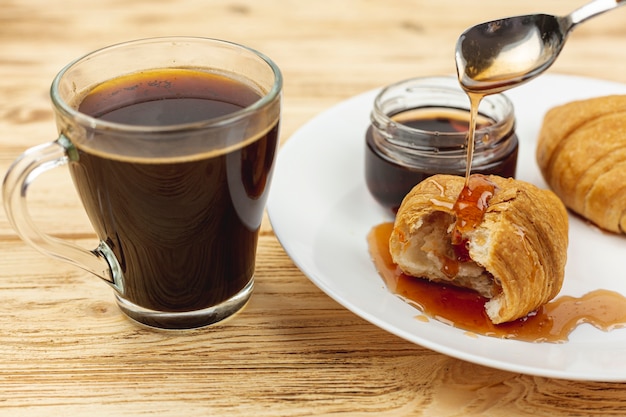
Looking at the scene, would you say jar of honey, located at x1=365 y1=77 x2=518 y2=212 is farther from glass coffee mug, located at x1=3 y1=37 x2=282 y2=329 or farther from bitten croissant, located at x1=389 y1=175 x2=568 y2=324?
glass coffee mug, located at x1=3 y1=37 x2=282 y2=329

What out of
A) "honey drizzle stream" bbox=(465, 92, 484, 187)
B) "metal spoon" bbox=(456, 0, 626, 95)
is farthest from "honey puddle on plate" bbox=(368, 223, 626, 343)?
"metal spoon" bbox=(456, 0, 626, 95)

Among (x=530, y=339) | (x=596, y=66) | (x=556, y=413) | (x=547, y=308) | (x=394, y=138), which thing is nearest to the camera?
(x=556, y=413)

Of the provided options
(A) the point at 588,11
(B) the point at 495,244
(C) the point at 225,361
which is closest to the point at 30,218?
(C) the point at 225,361

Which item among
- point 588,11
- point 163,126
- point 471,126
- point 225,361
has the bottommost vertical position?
point 225,361

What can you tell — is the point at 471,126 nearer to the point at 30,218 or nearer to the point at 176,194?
the point at 176,194

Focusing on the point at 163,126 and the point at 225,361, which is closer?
the point at 163,126

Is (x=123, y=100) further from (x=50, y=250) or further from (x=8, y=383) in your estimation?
(x=8, y=383)

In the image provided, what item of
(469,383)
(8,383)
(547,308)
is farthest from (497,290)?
(8,383)
